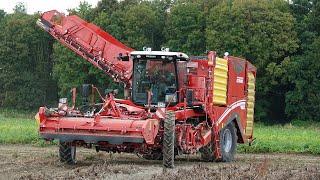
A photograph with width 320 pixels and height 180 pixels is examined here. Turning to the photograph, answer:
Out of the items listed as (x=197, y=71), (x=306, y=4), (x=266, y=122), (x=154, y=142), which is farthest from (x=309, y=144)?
(x=306, y=4)

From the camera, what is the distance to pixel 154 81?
1827 centimetres

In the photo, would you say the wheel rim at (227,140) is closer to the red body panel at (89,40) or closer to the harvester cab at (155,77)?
the harvester cab at (155,77)

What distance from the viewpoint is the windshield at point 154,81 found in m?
18.2

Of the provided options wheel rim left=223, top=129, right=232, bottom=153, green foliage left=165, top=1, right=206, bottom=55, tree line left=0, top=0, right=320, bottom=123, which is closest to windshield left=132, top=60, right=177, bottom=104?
wheel rim left=223, top=129, right=232, bottom=153

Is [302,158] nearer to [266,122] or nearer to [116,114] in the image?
[116,114]

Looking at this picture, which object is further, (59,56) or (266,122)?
(59,56)

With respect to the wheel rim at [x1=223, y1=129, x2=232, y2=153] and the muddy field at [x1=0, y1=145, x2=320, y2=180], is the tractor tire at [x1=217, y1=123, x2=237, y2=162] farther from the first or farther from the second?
the muddy field at [x1=0, y1=145, x2=320, y2=180]

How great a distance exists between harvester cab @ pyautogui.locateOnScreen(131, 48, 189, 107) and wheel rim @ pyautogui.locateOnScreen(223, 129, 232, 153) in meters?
2.51

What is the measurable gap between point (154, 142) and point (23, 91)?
51562 mm

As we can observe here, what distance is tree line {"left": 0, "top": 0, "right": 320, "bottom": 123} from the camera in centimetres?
5425

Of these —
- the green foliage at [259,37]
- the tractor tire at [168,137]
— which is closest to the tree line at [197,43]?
the green foliage at [259,37]

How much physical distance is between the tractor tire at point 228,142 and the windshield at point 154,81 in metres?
2.26

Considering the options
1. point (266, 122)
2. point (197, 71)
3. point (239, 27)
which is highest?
point (239, 27)

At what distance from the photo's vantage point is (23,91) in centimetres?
6638
